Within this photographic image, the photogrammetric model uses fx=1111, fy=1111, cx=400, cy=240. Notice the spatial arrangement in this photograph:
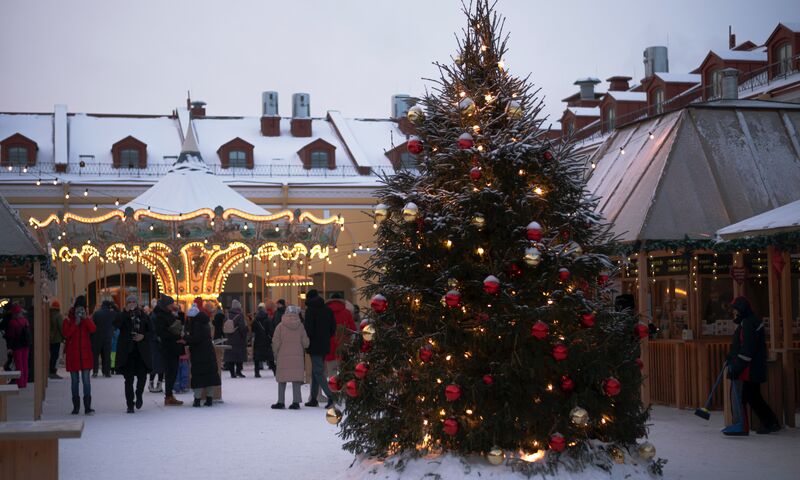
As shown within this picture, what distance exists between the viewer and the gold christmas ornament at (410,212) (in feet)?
30.7

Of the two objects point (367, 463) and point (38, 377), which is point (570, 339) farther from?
point (38, 377)

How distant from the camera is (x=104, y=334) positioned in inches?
1028

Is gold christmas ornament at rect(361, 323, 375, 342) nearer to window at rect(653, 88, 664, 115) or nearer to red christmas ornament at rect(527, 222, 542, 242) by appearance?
red christmas ornament at rect(527, 222, 542, 242)

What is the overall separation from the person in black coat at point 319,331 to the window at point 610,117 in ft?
75.3

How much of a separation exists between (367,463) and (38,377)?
23.8ft

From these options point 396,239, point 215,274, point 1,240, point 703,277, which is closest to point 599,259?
point 396,239

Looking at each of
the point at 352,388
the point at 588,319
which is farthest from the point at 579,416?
the point at 352,388

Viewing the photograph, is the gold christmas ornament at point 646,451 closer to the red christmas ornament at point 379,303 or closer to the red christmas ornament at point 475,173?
the red christmas ornament at point 379,303

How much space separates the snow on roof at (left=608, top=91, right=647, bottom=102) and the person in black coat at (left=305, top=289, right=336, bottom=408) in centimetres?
2421

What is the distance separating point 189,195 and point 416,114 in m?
21.8

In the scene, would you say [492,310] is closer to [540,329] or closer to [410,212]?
[540,329]

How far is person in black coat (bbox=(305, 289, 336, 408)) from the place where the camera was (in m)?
17.6

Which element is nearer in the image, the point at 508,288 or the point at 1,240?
the point at 508,288

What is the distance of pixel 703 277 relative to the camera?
20344 millimetres
